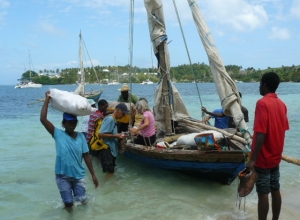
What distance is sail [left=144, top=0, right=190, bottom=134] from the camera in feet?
23.8

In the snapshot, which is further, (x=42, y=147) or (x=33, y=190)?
(x=42, y=147)

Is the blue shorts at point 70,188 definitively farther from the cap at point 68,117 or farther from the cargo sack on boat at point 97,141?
the cargo sack on boat at point 97,141

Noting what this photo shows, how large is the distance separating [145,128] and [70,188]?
292 centimetres

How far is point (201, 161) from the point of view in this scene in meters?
5.88

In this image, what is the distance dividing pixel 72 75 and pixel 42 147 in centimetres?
10851

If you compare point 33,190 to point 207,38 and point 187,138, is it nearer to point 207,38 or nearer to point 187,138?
point 187,138

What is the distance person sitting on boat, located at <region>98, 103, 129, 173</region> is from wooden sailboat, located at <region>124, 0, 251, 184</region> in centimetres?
49

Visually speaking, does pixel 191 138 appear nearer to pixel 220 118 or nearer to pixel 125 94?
pixel 220 118

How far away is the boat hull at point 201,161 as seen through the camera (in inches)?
220

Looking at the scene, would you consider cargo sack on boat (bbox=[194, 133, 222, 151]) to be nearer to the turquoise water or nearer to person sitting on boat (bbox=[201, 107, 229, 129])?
the turquoise water

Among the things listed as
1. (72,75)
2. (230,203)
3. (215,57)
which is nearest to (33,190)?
(230,203)

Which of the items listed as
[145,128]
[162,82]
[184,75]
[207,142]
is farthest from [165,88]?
[184,75]

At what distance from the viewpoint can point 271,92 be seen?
156 inches

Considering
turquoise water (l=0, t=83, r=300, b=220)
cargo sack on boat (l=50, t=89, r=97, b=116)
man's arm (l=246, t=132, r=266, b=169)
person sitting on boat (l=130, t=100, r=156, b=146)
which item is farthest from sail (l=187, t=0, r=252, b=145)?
cargo sack on boat (l=50, t=89, r=97, b=116)
